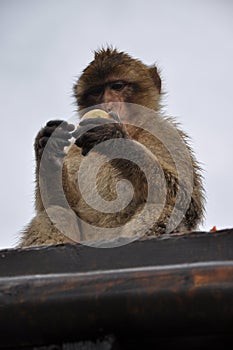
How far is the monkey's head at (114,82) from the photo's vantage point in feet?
20.4

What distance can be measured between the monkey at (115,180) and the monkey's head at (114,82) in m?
0.24

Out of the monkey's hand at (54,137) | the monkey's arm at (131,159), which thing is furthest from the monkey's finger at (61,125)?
the monkey's arm at (131,159)

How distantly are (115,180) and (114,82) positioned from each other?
4.39 feet

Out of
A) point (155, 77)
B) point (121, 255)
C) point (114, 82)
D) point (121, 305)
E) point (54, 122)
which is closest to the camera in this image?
point (121, 305)

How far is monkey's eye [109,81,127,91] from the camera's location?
6.25 m

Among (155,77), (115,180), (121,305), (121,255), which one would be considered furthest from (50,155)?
(121,305)

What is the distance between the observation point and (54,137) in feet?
14.6

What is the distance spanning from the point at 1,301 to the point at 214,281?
19.8 inches

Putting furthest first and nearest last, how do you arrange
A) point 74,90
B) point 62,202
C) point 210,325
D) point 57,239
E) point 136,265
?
point 74,90 → point 62,202 → point 57,239 → point 136,265 → point 210,325

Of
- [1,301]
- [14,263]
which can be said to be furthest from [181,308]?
[14,263]

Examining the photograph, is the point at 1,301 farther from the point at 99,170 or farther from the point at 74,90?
the point at 74,90

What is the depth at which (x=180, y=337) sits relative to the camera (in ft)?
5.69

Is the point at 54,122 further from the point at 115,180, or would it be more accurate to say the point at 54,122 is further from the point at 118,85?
the point at 118,85

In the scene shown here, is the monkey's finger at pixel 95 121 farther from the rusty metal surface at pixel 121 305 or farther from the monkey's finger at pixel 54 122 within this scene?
the rusty metal surface at pixel 121 305
